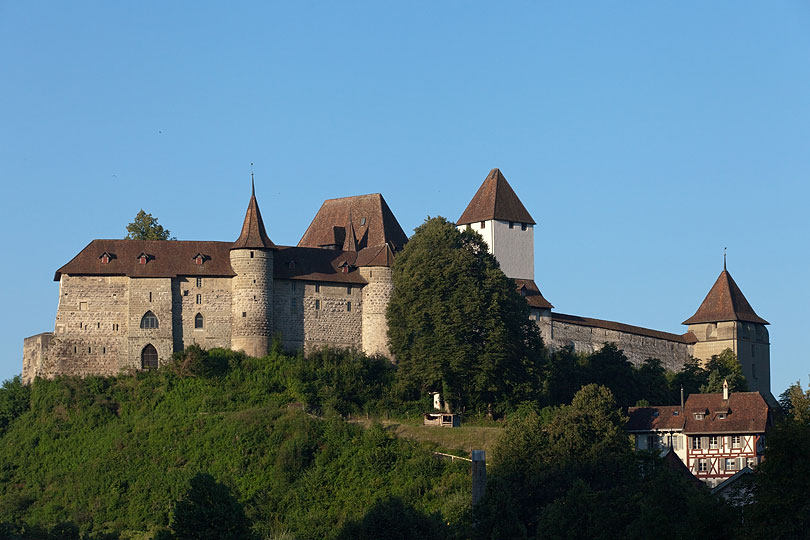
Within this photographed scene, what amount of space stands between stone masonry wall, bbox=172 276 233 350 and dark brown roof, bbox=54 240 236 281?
523 mm

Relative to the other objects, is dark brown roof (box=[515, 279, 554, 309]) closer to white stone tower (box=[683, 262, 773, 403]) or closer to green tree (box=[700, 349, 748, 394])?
green tree (box=[700, 349, 748, 394])

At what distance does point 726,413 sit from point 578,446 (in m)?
9.95

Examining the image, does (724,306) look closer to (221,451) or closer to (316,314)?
(316,314)

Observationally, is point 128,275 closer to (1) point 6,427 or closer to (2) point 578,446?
(1) point 6,427

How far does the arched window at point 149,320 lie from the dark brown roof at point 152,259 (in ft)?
6.03

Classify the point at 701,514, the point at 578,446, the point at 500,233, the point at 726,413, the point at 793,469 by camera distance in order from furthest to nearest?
the point at 500,233 < the point at 726,413 < the point at 578,446 < the point at 701,514 < the point at 793,469

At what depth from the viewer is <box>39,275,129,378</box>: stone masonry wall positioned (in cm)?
7962

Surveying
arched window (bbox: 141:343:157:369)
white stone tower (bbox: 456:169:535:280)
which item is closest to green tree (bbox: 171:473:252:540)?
arched window (bbox: 141:343:157:369)

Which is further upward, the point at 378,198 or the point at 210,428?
the point at 378,198

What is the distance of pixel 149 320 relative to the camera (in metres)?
80.0

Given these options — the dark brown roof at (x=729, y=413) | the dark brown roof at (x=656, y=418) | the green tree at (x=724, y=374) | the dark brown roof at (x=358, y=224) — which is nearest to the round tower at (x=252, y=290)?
the dark brown roof at (x=358, y=224)

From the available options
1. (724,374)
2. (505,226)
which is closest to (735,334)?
(724,374)

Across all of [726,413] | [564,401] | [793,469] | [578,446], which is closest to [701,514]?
[793,469]

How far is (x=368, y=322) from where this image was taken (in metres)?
82.7
